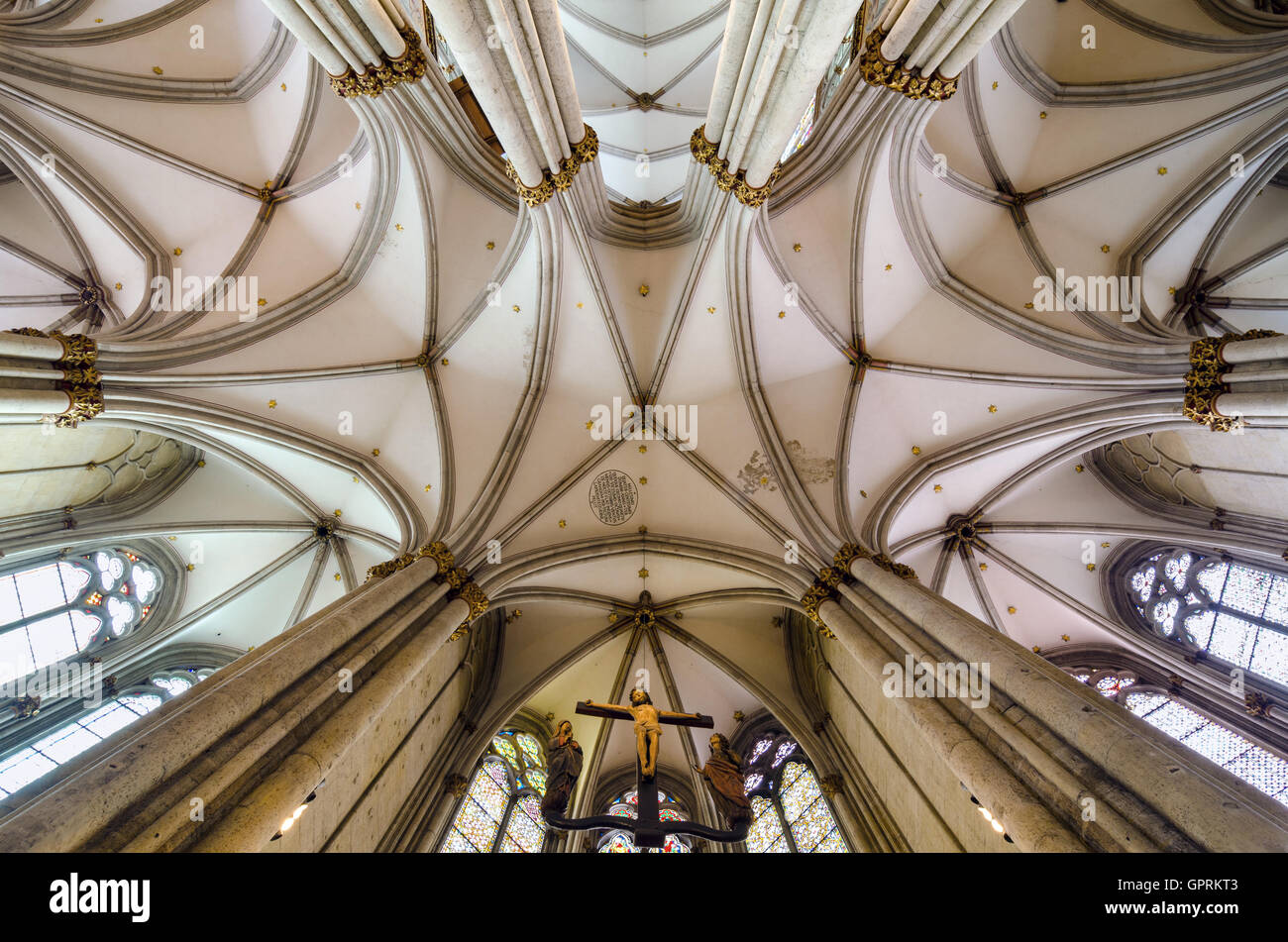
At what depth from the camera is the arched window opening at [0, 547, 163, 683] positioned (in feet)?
29.9

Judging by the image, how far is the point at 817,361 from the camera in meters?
11.2

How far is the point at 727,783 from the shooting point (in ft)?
25.2

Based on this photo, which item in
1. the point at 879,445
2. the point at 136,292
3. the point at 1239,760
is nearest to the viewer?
the point at 1239,760

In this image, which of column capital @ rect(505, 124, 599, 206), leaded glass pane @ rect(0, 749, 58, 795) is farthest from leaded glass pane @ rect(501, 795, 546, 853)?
column capital @ rect(505, 124, 599, 206)

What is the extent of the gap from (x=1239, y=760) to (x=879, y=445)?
6714 mm

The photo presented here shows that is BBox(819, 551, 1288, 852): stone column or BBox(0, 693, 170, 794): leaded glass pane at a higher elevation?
BBox(819, 551, 1288, 852): stone column

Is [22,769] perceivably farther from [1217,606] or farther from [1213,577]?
[1213,577]

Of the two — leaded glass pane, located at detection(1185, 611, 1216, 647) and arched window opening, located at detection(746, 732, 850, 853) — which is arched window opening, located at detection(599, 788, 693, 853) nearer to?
arched window opening, located at detection(746, 732, 850, 853)

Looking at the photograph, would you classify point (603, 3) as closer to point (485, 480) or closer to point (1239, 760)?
point (485, 480)

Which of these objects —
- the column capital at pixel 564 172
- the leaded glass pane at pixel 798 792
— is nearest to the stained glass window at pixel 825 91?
the column capital at pixel 564 172

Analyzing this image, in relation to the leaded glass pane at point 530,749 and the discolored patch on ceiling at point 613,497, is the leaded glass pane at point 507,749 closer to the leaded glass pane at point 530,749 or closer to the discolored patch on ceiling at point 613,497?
the leaded glass pane at point 530,749

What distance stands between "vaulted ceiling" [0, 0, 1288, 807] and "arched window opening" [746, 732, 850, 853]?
3.79ft

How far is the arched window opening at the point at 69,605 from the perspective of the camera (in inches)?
359
